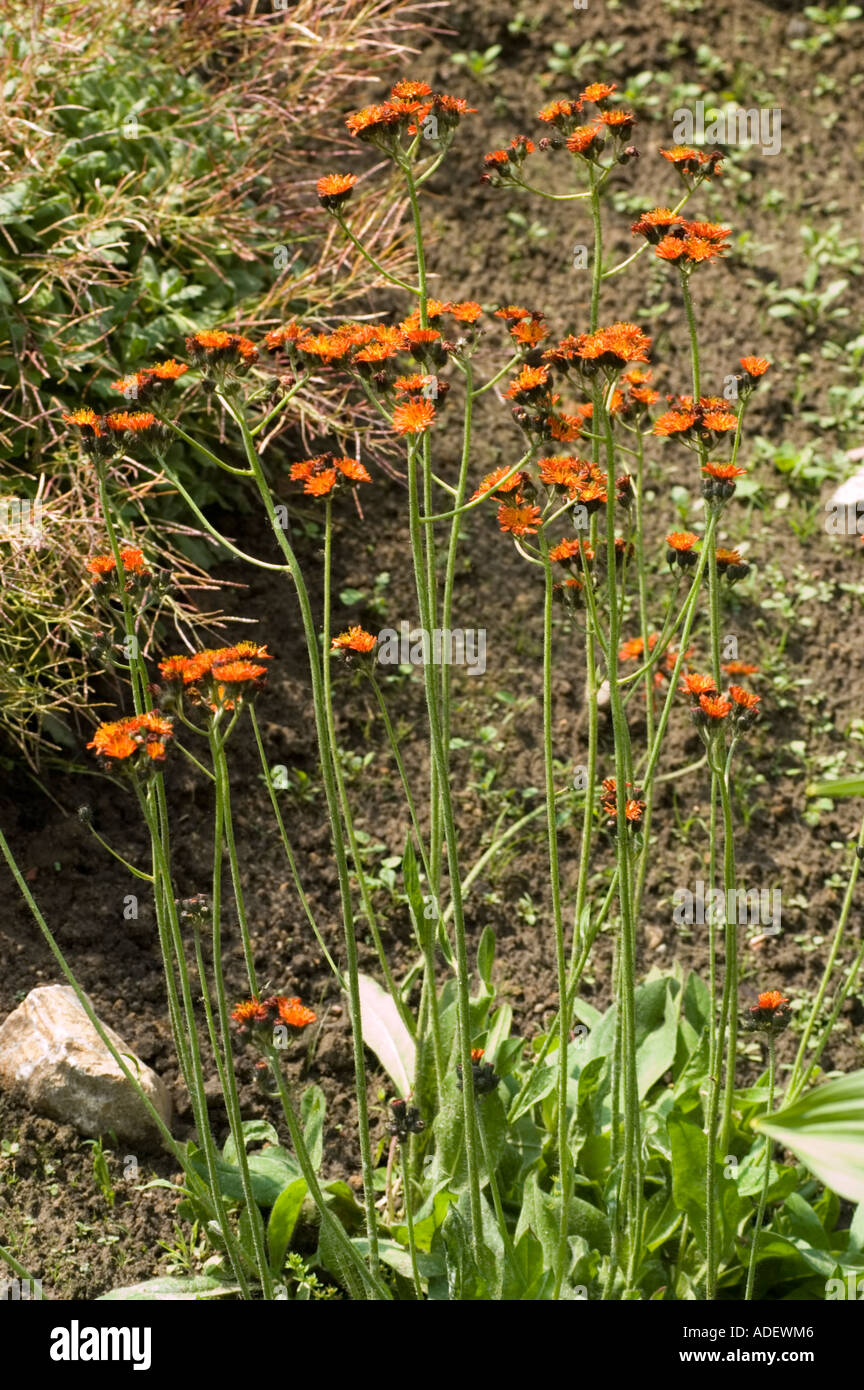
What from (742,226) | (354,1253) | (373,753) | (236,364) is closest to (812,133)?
(742,226)

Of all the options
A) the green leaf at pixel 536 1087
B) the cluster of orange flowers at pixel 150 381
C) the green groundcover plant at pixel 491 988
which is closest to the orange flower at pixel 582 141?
the green groundcover plant at pixel 491 988

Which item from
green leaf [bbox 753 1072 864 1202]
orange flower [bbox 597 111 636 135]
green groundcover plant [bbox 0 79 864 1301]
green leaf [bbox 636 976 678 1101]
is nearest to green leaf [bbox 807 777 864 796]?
green leaf [bbox 753 1072 864 1202]

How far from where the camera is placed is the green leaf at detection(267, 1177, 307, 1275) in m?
1.96

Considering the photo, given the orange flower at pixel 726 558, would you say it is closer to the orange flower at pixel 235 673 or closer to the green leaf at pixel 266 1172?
the orange flower at pixel 235 673

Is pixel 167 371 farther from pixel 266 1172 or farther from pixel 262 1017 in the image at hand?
pixel 266 1172

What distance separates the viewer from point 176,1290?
1924mm

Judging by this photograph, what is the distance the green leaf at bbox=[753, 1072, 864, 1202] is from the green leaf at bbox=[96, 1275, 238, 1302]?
112 centimetres

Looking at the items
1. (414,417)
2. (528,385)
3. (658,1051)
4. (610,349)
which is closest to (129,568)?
(414,417)

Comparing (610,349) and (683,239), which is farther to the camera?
(683,239)

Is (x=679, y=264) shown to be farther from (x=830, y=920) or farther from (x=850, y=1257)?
(x=830, y=920)

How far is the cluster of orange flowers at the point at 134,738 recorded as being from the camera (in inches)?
57.6

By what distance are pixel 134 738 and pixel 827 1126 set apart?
2.66 feet

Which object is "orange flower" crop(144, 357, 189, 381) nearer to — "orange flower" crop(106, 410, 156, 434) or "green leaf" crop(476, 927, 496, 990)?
"orange flower" crop(106, 410, 156, 434)

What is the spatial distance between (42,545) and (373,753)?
86cm
